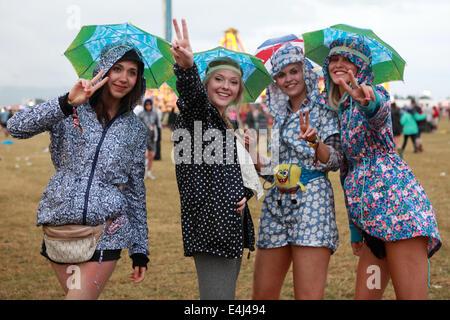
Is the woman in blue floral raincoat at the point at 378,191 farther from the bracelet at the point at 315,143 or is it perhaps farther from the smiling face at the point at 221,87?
the smiling face at the point at 221,87

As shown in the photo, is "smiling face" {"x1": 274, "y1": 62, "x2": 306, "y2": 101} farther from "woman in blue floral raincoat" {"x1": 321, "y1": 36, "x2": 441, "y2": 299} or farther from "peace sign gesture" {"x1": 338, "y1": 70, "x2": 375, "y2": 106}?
"peace sign gesture" {"x1": 338, "y1": 70, "x2": 375, "y2": 106}

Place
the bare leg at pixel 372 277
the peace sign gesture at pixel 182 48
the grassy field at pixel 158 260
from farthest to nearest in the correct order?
the grassy field at pixel 158 260, the bare leg at pixel 372 277, the peace sign gesture at pixel 182 48

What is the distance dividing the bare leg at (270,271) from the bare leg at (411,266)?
27.7 inches

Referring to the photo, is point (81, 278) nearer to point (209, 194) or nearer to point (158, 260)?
point (209, 194)

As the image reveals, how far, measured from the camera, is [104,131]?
2715mm

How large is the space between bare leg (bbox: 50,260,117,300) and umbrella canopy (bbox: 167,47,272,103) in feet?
4.66

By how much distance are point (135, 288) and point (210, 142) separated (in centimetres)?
286

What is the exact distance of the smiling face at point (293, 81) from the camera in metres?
3.24

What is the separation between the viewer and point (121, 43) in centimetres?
293

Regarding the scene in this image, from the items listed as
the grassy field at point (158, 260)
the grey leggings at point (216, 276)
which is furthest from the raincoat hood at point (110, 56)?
the grassy field at point (158, 260)

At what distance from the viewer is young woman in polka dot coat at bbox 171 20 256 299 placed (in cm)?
269

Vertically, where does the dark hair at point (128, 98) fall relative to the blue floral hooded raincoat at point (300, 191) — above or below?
above

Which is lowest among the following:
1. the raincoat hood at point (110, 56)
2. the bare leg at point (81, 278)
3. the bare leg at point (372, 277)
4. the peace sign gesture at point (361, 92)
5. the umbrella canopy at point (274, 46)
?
the bare leg at point (372, 277)
